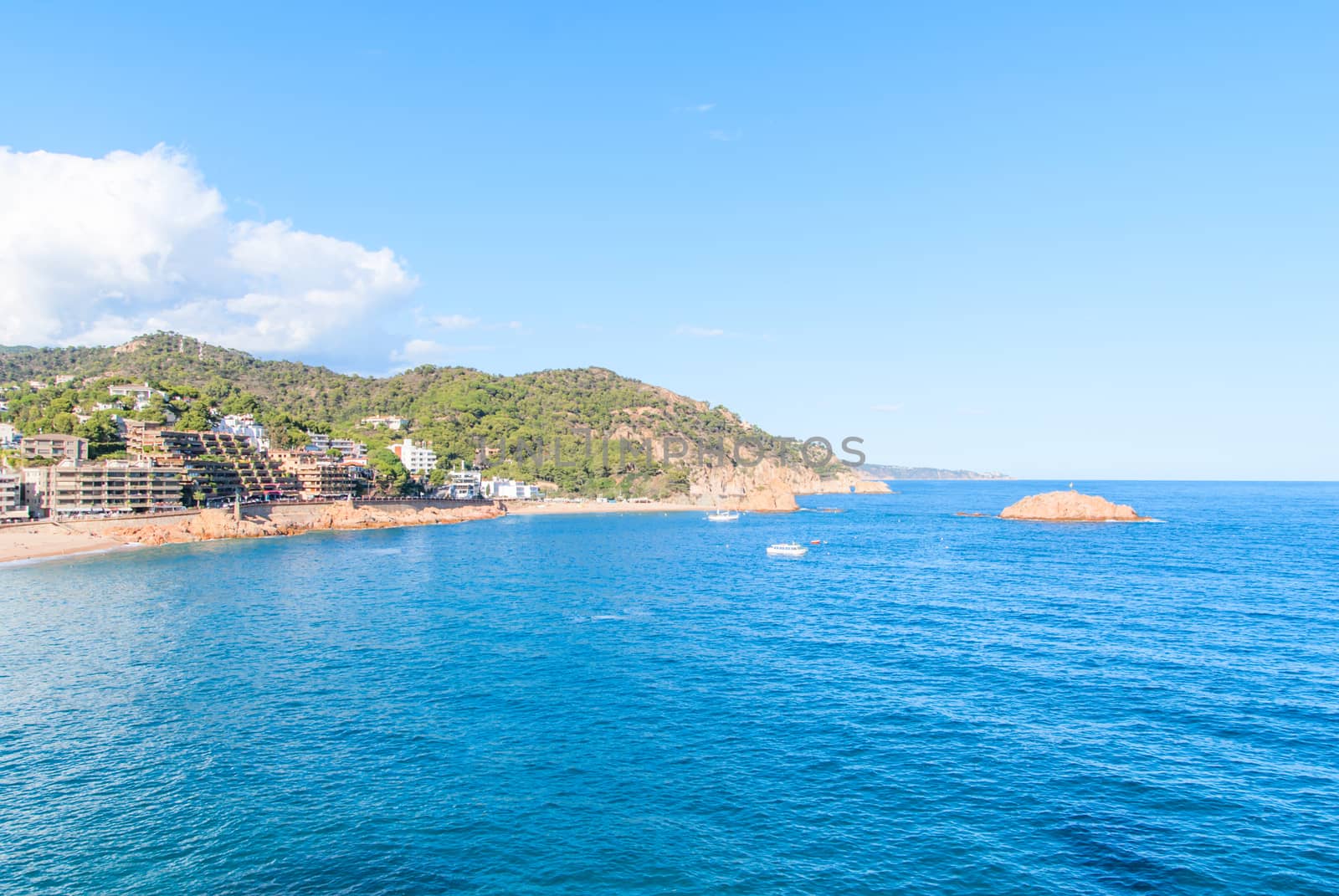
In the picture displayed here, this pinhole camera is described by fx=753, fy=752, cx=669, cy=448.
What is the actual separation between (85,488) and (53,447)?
15037 mm

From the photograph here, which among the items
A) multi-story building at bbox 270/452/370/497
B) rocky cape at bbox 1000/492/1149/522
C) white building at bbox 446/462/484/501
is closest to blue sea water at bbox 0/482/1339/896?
multi-story building at bbox 270/452/370/497

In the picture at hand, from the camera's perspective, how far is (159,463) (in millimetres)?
122500

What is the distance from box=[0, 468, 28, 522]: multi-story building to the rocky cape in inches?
6676

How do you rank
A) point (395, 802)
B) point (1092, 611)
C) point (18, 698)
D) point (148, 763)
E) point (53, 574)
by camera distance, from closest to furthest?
point (395, 802)
point (148, 763)
point (18, 698)
point (1092, 611)
point (53, 574)

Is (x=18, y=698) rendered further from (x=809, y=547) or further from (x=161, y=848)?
(x=809, y=547)

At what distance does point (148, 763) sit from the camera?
89.1ft

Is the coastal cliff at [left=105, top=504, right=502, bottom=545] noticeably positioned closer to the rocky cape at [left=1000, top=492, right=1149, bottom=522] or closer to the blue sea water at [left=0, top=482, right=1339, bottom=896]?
the blue sea water at [left=0, top=482, right=1339, bottom=896]

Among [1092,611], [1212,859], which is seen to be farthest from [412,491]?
[1212,859]

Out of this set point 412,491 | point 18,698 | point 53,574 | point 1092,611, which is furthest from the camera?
point 412,491

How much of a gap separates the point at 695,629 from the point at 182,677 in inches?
1146

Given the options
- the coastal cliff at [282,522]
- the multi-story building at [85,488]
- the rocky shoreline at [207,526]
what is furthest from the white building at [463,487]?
the multi-story building at [85,488]

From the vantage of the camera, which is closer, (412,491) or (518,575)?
(518,575)

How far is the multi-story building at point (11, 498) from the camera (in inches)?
3989

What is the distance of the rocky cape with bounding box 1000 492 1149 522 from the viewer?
149 meters
